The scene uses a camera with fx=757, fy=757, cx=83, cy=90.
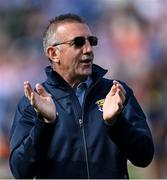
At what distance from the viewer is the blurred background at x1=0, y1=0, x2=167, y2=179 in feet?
33.7

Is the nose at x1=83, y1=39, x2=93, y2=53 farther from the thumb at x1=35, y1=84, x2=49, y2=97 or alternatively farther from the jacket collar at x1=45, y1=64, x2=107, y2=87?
the thumb at x1=35, y1=84, x2=49, y2=97

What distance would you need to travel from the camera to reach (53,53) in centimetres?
474

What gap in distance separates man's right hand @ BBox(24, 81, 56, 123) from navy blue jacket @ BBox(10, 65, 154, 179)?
47mm

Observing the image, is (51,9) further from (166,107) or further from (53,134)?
(53,134)

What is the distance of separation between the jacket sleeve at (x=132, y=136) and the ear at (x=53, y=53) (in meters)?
0.58

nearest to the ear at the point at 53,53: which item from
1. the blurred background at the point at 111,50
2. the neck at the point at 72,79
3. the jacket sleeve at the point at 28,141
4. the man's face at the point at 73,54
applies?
the man's face at the point at 73,54

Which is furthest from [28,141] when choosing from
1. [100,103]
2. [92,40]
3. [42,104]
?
[92,40]

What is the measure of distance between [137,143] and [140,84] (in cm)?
648

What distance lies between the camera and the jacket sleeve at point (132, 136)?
13.9 feet

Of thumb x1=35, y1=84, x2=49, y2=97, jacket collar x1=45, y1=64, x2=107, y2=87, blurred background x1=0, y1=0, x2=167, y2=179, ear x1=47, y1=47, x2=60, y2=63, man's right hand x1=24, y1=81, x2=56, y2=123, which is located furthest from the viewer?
blurred background x1=0, y1=0, x2=167, y2=179

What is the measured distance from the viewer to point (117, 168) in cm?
430

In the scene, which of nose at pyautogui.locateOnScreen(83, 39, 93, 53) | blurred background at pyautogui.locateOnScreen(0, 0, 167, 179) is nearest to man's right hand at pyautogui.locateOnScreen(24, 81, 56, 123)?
nose at pyautogui.locateOnScreen(83, 39, 93, 53)

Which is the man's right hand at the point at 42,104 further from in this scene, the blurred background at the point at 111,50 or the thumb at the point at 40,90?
the blurred background at the point at 111,50

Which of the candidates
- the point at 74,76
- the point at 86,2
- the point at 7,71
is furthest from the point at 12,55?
the point at 74,76
